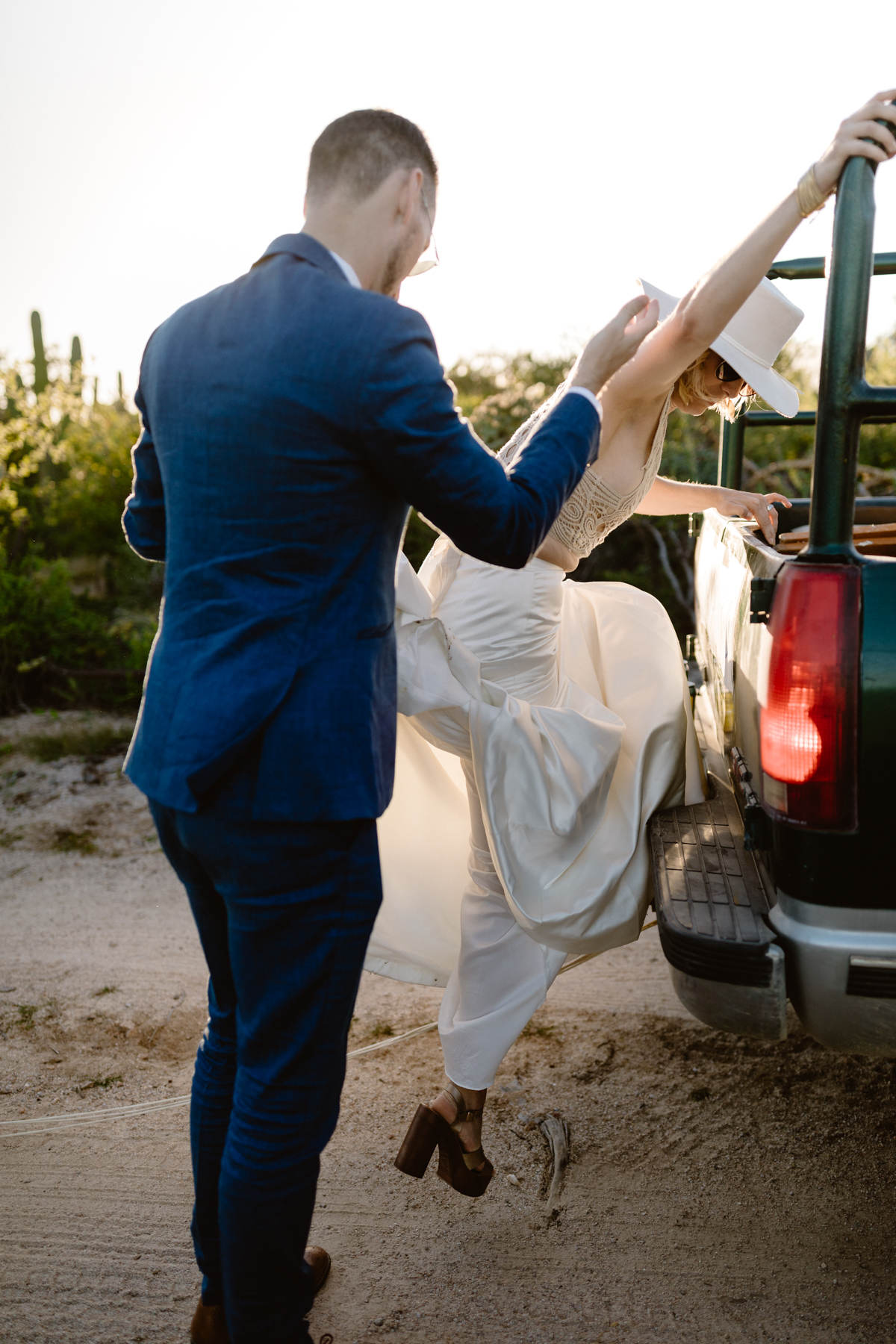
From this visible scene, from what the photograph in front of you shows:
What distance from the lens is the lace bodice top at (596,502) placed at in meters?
2.62

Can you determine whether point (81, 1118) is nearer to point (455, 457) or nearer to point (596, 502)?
point (596, 502)

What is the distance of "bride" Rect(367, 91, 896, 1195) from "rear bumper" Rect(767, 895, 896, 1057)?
0.73m

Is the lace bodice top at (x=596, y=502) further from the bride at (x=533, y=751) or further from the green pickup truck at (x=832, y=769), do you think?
the green pickup truck at (x=832, y=769)

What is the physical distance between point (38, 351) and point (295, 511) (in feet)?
59.2

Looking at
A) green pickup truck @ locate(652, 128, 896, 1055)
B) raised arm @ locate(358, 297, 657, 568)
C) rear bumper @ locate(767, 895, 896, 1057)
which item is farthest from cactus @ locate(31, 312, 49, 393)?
rear bumper @ locate(767, 895, 896, 1057)

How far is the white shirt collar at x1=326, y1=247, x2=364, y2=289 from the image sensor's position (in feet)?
5.29

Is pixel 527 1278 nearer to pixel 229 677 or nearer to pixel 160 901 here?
pixel 229 677

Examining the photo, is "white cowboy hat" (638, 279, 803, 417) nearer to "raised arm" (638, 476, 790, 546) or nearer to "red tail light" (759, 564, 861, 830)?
"raised arm" (638, 476, 790, 546)

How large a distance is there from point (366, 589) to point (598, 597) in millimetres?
1515

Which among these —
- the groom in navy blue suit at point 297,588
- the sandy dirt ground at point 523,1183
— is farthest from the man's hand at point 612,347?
the sandy dirt ground at point 523,1183

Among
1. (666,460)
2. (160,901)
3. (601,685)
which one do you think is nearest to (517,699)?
(601,685)

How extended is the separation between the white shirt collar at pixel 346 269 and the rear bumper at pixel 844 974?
1348mm

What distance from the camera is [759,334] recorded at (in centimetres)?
255

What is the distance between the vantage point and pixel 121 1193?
8.63 ft
